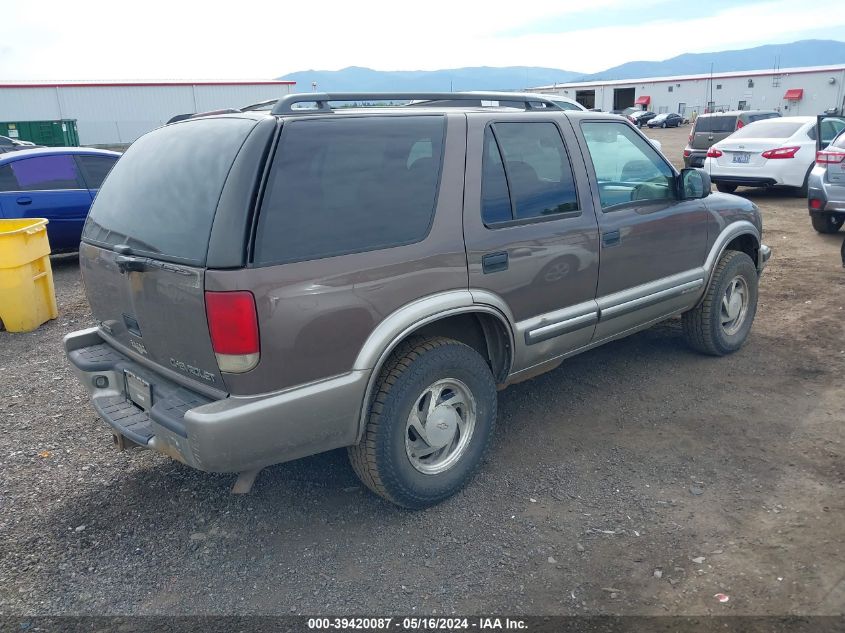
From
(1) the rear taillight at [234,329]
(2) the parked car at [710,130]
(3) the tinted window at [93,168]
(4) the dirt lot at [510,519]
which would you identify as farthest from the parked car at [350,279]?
(2) the parked car at [710,130]

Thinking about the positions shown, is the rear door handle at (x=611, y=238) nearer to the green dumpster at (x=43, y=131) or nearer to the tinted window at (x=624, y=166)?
the tinted window at (x=624, y=166)

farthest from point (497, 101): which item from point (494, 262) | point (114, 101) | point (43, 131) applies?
point (114, 101)

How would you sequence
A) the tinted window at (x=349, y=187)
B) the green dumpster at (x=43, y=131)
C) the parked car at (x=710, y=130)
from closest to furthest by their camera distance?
the tinted window at (x=349, y=187), the parked car at (x=710, y=130), the green dumpster at (x=43, y=131)

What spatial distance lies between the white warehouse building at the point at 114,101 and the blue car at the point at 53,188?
36.4m

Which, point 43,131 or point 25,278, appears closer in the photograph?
point 25,278

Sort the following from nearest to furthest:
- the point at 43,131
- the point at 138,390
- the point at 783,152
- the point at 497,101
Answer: the point at 138,390
the point at 497,101
the point at 783,152
the point at 43,131

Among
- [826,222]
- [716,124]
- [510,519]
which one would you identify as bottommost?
[510,519]

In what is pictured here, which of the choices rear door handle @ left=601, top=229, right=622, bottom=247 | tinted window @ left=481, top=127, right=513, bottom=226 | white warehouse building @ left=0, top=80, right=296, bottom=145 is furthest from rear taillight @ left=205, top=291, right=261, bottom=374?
white warehouse building @ left=0, top=80, right=296, bottom=145

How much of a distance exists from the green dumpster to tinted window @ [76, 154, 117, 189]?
27.7 metres

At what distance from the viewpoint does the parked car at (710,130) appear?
17.0 metres

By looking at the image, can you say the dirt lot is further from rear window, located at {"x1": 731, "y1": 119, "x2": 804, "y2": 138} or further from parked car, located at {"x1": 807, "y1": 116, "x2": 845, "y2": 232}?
rear window, located at {"x1": 731, "y1": 119, "x2": 804, "y2": 138}

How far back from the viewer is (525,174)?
12.1 feet

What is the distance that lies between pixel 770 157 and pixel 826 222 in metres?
3.51

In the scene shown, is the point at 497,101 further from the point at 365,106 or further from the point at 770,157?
the point at 770,157
